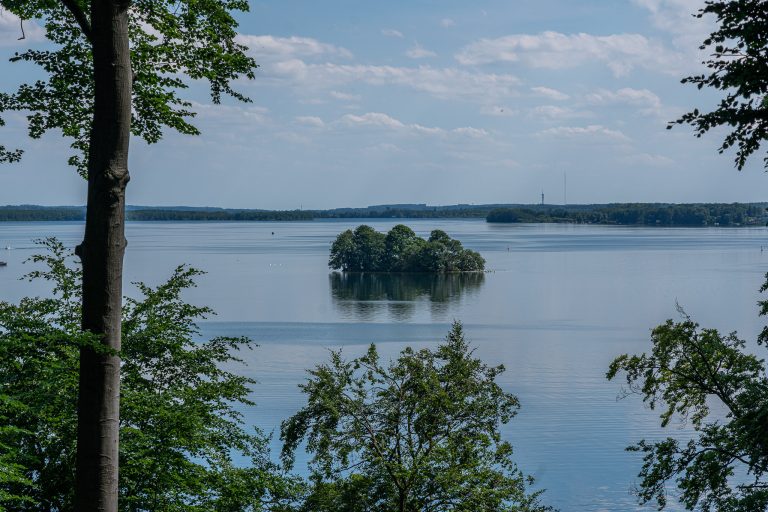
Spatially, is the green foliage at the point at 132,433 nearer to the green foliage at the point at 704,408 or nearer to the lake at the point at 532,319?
the green foliage at the point at 704,408

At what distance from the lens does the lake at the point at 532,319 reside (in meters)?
33.0

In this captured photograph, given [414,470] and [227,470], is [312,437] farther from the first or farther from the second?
[227,470]

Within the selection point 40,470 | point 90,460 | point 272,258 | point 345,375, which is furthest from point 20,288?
point 90,460

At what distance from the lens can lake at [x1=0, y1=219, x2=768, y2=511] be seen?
3297 cm

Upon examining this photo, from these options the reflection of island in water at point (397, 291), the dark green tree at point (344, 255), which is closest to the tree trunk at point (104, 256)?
the reflection of island in water at point (397, 291)

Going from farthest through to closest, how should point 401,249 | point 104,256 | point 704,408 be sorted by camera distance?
point 401,249 → point 704,408 → point 104,256

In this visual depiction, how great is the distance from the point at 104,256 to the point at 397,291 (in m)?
86.1

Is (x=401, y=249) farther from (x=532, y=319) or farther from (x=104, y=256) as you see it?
(x=104, y=256)

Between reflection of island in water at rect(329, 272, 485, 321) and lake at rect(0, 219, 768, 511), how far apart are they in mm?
206

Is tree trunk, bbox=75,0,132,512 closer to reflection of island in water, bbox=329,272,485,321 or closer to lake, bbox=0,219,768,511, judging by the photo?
Answer: lake, bbox=0,219,768,511

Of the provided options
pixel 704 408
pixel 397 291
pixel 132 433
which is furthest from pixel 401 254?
pixel 132 433

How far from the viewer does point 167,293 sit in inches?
547

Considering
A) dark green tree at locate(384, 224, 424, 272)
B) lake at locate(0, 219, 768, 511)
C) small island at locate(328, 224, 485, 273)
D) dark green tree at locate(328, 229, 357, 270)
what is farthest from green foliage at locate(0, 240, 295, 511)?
dark green tree at locate(328, 229, 357, 270)

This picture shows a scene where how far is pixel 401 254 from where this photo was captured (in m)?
109
